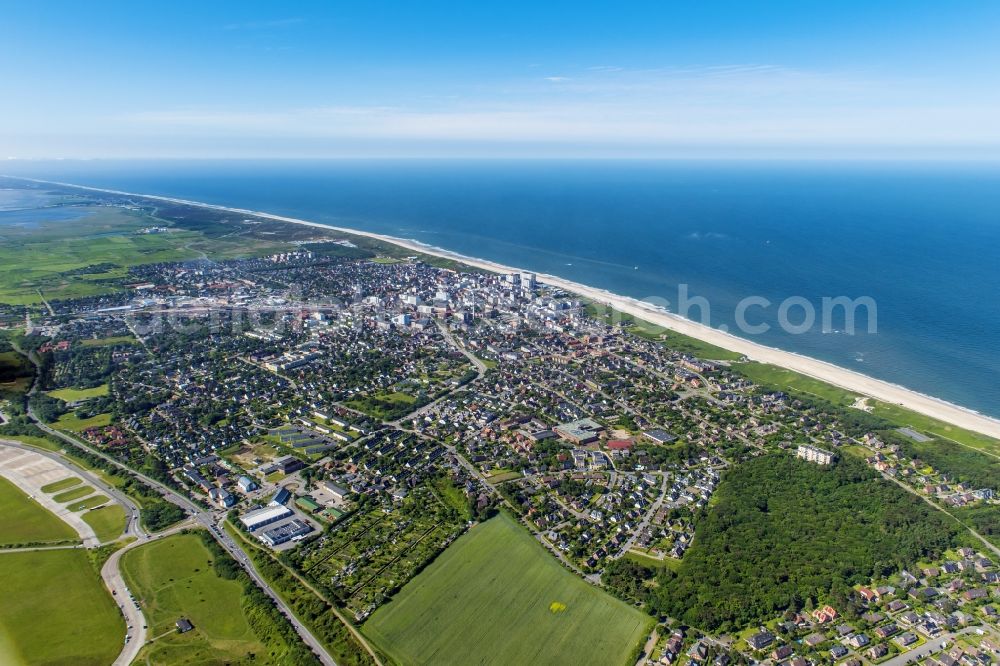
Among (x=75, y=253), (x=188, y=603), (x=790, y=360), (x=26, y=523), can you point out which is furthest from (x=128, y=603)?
(x=75, y=253)

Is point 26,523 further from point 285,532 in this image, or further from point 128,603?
point 285,532

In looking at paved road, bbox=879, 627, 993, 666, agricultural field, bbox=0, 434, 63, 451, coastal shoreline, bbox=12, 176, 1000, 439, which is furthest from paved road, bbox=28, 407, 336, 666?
coastal shoreline, bbox=12, 176, 1000, 439

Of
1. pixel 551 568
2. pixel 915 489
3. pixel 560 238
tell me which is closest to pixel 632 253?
pixel 560 238

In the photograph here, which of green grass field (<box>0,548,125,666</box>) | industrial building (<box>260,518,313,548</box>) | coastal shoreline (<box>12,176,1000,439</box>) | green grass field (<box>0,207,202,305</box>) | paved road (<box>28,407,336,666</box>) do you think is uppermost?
green grass field (<box>0,207,202,305</box>)

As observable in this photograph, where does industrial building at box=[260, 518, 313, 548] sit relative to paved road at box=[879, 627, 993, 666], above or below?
below

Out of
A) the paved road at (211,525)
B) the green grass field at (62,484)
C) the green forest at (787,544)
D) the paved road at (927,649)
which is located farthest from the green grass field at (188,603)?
the paved road at (927,649)

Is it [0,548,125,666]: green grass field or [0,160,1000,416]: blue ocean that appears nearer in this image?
[0,548,125,666]: green grass field

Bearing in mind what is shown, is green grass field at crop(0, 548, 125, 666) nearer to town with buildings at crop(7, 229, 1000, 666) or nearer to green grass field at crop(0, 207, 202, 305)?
town with buildings at crop(7, 229, 1000, 666)
